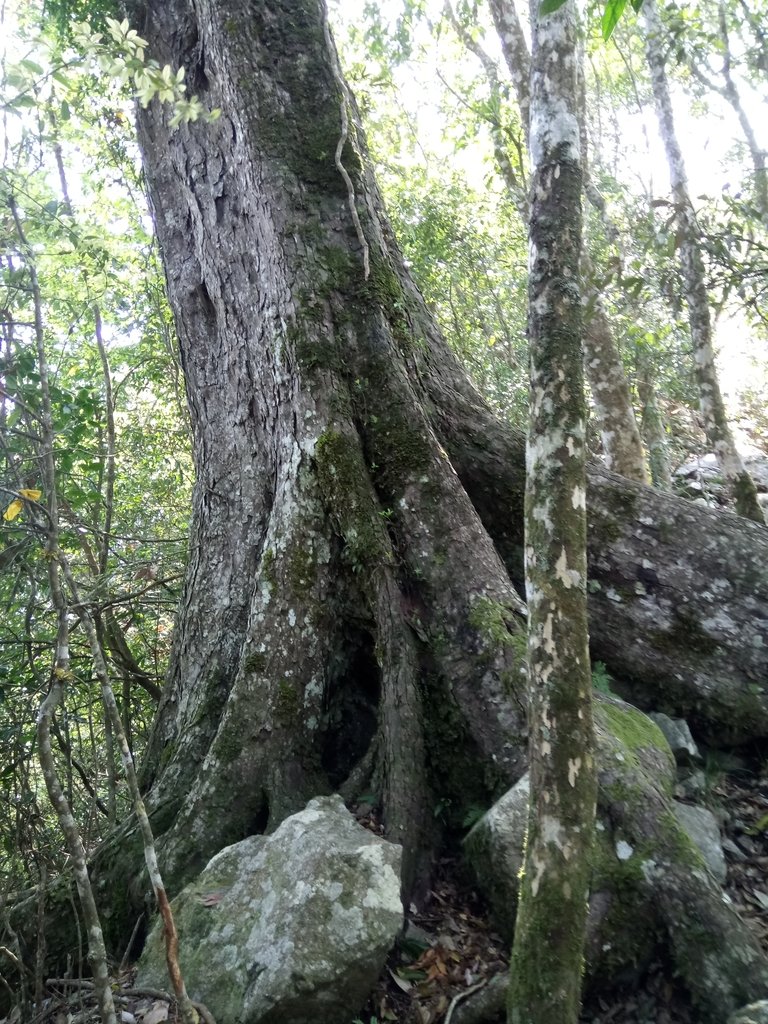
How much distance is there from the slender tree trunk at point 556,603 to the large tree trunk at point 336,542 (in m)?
1.34

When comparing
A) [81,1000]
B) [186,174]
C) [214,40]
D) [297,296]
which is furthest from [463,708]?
[214,40]

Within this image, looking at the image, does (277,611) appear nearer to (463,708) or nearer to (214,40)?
(463,708)

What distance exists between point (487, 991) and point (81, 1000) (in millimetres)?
1791

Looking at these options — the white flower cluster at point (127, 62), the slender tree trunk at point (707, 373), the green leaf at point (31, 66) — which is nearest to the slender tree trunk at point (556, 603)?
the white flower cluster at point (127, 62)

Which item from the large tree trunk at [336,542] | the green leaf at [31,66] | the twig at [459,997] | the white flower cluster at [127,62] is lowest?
the twig at [459,997]

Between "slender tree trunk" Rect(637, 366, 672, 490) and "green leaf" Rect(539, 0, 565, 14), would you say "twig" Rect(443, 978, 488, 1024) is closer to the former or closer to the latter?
"green leaf" Rect(539, 0, 565, 14)

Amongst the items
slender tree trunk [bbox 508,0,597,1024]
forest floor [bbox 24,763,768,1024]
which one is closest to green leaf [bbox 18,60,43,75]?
slender tree trunk [bbox 508,0,597,1024]

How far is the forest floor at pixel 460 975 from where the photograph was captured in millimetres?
3129

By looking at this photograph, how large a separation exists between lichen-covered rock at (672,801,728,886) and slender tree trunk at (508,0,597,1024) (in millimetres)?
1284

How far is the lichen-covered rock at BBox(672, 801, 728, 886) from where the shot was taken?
142 inches

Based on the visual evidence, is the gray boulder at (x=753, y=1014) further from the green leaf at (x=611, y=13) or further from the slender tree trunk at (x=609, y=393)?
the slender tree trunk at (x=609, y=393)

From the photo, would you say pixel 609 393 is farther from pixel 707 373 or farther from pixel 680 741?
pixel 680 741

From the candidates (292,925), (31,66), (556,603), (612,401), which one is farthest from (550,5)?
(612,401)

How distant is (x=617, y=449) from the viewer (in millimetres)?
8141
